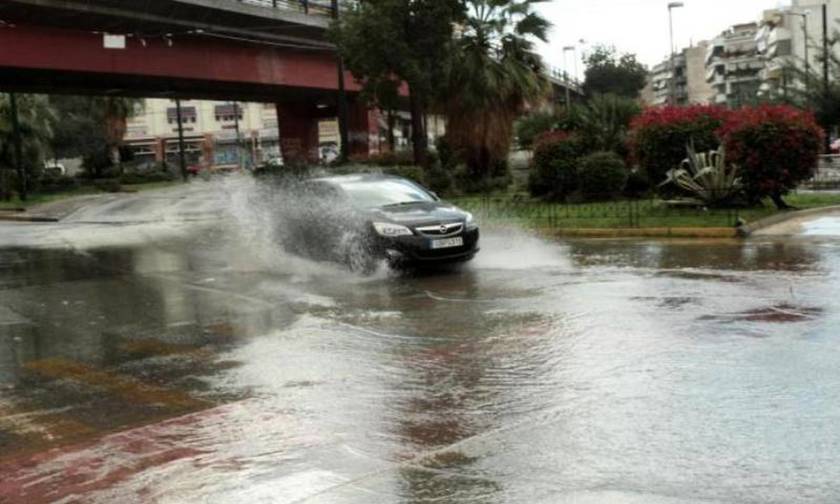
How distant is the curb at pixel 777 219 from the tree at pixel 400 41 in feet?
41.4

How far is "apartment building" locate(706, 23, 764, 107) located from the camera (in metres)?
126

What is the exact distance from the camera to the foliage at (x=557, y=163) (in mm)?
22062

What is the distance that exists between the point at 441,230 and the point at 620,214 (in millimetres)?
6966

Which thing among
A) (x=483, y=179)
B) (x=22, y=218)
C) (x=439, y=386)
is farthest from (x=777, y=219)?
(x=22, y=218)

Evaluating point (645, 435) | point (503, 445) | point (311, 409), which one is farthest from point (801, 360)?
point (311, 409)

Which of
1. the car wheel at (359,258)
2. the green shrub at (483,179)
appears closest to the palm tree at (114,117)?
the green shrub at (483,179)

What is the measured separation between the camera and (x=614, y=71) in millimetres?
104688

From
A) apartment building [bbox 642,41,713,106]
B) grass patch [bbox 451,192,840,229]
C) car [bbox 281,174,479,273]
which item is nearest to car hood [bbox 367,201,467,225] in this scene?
car [bbox 281,174,479,273]

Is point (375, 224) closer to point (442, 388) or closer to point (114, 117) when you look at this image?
point (442, 388)

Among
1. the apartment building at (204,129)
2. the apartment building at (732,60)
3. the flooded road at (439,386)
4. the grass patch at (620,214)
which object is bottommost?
the flooded road at (439,386)

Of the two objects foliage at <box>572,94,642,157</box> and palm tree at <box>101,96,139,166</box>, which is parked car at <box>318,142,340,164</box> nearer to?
palm tree at <box>101,96,139,166</box>

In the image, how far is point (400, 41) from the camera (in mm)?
26594

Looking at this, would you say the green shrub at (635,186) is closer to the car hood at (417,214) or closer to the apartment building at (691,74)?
the car hood at (417,214)

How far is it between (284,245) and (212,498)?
10.5 metres
